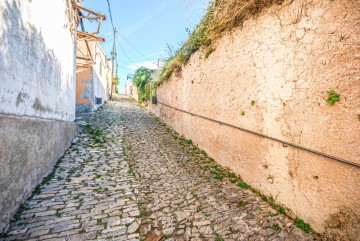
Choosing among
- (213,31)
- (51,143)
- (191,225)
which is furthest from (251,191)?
(51,143)

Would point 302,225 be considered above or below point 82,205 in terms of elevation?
above

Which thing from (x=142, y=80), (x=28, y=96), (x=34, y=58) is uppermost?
(x=142, y=80)

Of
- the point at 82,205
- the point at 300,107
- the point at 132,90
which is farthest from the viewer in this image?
the point at 132,90

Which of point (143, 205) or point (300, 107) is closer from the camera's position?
point (300, 107)

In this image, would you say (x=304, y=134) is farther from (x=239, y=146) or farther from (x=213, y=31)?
(x=213, y=31)

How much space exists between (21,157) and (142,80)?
15.5 m

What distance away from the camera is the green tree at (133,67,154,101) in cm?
1734

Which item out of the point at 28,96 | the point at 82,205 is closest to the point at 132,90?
the point at 28,96

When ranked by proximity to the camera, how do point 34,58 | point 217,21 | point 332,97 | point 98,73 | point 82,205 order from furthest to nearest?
point 98,73 < point 217,21 < point 34,58 < point 82,205 < point 332,97

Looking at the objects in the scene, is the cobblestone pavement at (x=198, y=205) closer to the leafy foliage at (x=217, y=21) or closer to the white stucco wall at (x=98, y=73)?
the leafy foliage at (x=217, y=21)

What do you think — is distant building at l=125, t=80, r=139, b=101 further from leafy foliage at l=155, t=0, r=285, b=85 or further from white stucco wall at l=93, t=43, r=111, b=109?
leafy foliage at l=155, t=0, r=285, b=85

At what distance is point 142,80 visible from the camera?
58.4 ft

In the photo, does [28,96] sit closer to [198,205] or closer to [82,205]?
→ [82,205]

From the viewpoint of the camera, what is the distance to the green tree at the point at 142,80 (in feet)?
56.9
